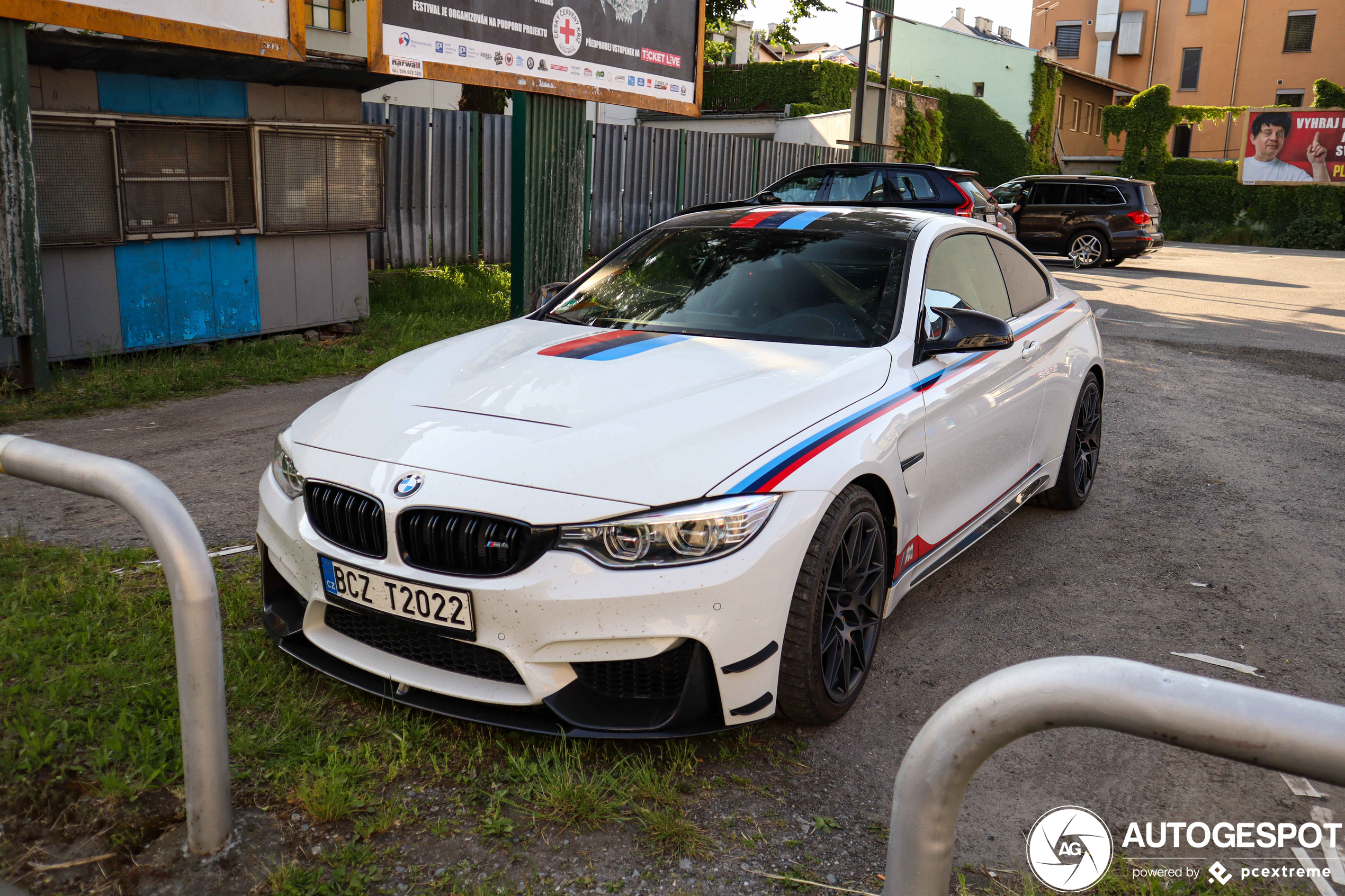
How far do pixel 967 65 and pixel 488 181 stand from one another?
34626 millimetres

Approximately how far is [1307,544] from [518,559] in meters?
4.24

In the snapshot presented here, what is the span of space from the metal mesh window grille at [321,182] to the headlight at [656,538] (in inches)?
286

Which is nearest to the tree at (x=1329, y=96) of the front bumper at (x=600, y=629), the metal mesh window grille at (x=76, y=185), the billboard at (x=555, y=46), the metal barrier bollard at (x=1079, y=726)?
the billboard at (x=555, y=46)

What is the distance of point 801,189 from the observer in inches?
559

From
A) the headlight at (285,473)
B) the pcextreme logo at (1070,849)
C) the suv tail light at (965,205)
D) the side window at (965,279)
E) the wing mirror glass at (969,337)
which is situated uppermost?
the suv tail light at (965,205)

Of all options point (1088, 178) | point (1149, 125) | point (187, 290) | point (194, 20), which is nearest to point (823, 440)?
point (194, 20)

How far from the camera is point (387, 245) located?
41.1ft

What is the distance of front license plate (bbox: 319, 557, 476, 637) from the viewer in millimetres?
2854

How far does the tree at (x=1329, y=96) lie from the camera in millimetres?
36594

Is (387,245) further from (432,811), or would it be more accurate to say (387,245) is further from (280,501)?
(432,811)

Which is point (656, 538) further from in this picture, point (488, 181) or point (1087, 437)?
point (488, 181)

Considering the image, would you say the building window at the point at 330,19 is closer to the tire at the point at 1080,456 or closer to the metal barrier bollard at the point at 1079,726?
the tire at the point at 1080,456

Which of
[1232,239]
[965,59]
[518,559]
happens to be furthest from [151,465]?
[965,59]

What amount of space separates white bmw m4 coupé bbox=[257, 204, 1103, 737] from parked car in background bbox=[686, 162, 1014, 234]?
993cm
